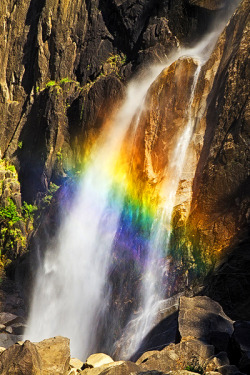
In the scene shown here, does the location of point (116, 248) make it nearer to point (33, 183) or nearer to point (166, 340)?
point (166, 340)

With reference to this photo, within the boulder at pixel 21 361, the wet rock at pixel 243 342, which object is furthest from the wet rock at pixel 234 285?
the boulder at pixel 21 361

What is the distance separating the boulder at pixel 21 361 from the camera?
845 centimetres

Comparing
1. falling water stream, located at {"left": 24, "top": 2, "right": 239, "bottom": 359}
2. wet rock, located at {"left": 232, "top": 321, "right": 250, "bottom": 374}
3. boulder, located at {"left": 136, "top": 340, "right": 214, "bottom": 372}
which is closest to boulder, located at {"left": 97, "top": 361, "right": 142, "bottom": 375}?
boulder, located at {"left": 136, "top": 340, "right": 214, "bottom": 372}

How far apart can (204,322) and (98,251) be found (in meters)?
9.82

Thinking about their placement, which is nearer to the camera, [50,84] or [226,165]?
[226,165]

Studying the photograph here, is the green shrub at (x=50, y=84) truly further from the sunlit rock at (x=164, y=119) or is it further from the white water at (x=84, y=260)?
the sunlit rock at (x=164, y=119)

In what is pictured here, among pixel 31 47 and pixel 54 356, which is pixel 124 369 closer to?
pixel 54 356

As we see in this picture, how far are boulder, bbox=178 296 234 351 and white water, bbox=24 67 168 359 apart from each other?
7247 mm

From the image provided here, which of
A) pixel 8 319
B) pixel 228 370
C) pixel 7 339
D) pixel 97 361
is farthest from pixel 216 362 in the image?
pixel 8 319

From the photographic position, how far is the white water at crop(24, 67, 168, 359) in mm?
17281

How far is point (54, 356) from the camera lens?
9.55m

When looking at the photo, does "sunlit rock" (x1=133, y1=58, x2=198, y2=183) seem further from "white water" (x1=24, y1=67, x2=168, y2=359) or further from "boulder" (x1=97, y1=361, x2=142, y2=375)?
"boulder" (x1=97, y1=361, x2=142, y2=375)

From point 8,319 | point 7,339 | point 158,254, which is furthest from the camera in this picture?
point 8,319

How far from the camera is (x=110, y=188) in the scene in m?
20.1
